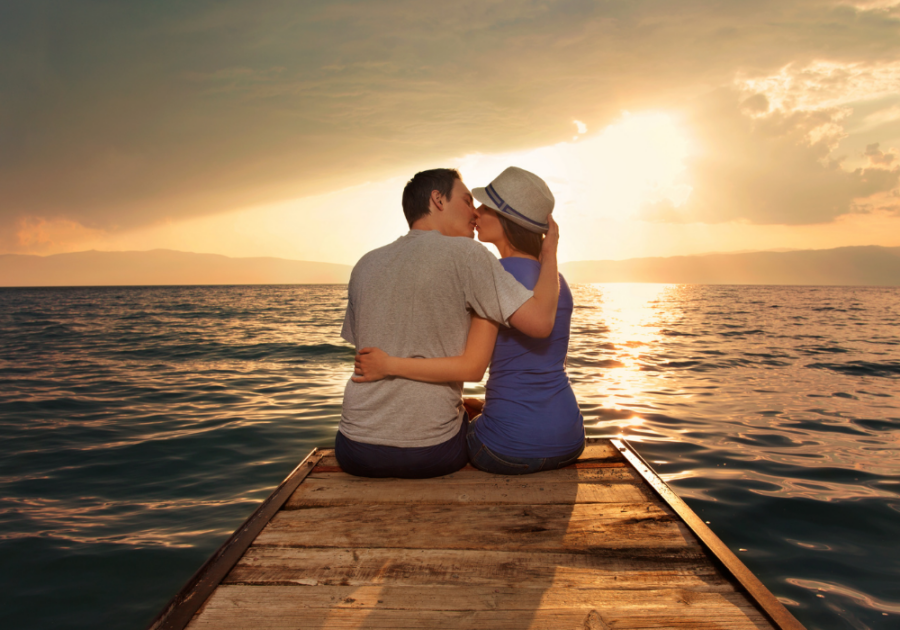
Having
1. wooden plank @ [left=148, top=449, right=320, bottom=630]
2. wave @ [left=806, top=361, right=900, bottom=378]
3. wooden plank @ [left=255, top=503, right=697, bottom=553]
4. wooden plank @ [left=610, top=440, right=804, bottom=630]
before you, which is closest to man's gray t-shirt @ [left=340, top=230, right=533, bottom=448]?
wooden plank @ [left=255, top=503, right=697, bottom=553]

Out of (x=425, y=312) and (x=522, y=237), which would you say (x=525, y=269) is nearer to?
(x=522, y=237)

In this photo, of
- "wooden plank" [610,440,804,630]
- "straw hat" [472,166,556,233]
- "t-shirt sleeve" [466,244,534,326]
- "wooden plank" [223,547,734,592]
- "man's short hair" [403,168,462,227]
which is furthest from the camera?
"man's short hair" [403,168,462,227]

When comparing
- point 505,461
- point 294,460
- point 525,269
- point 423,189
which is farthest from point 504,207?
point 294,460

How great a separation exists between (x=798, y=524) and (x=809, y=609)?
1372 mm

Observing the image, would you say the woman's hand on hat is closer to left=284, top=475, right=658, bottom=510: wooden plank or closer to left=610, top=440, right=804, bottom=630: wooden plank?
left=284, top=475, right=658, bottom=510: wooden plank

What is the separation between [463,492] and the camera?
3.08 meters

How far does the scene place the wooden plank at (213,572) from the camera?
75.3 inches

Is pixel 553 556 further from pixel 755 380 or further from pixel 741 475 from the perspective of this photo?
pixel 755 380

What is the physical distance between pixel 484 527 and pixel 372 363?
42.8 inches

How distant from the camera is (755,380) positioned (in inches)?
426

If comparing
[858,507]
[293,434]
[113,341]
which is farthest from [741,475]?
[113,341]

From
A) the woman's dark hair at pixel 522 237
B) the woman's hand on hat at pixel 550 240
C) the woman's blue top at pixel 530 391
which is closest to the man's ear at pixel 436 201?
the woman's dark hair at pixel 522 237

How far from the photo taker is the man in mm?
2779

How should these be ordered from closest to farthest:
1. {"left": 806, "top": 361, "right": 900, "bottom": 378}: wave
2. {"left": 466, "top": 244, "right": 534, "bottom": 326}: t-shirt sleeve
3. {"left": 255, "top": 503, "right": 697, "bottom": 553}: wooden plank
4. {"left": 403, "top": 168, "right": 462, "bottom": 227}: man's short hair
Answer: {"left": 255, "top": 503, "right": 697, "bottom": 553}: wooden plank < {"left": 466, "top": 244, "right": 534, "bottom": 326}: t-shirt sleeve < {"left": 403, "top": 168, "right": 462, "bottom": 227}: man's short hair < {"left": 806, "top": 361, "right": 900, "bottom": 378}: wave
